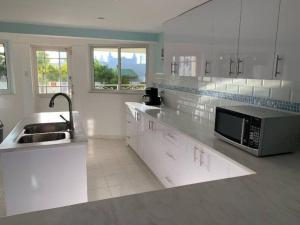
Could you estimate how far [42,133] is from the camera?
2359 mm

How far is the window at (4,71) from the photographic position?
14.7 ft

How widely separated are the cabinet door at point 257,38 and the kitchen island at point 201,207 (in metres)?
0.86

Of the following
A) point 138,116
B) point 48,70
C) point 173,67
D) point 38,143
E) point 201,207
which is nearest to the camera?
point 201,207

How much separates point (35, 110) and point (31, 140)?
298cm

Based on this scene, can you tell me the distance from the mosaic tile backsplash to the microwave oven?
0.28 meters

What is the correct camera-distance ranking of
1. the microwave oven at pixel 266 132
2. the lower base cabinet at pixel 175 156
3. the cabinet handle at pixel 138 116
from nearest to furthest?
1. the microwave oven at pixel 266 132
2. the lower base cabinet at pixel 175 156
3. the cabinet handle at pixel 138 116

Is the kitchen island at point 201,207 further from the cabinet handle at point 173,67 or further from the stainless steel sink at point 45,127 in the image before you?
the cabinet handle at point 173,67

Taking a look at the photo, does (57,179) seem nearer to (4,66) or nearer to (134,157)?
(134,157)

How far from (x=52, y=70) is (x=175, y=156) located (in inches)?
143

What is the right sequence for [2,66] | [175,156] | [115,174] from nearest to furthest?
1. [175,156]
2. [115,174]
3. [2,66]

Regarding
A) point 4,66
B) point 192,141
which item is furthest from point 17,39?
point 192,141

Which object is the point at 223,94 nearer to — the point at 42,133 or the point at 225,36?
the point at 225,36

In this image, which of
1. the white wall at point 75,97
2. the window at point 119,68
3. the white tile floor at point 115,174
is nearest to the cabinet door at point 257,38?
the white tile floor at point 115,174

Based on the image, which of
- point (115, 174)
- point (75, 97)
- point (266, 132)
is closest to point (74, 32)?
point (75, 97)
